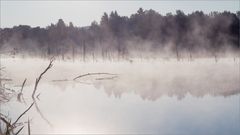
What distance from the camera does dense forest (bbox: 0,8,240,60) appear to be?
183 ft

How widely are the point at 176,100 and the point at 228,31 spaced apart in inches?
1417

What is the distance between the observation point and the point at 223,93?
22.6m

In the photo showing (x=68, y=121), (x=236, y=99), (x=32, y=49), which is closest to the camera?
(x=68, y=121)

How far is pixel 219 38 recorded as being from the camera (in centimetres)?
5459

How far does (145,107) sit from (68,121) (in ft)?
12.4

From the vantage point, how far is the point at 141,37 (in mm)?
59812

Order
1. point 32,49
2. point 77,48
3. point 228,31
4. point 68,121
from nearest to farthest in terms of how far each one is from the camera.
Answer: point 68,121 < point 228,31 < point 77,48 < point 32,49

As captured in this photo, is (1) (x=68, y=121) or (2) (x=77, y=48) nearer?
(1) (x=68, y=121)

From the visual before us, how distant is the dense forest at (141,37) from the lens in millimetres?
55875

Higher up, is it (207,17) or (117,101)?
(207,17)

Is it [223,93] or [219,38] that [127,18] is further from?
[223,93]

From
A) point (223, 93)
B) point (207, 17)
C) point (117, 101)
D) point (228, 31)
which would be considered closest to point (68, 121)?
point (117, 101)

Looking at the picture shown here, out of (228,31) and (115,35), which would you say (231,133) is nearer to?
(228,31)

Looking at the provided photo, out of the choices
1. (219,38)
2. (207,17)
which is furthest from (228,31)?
(207,17)
